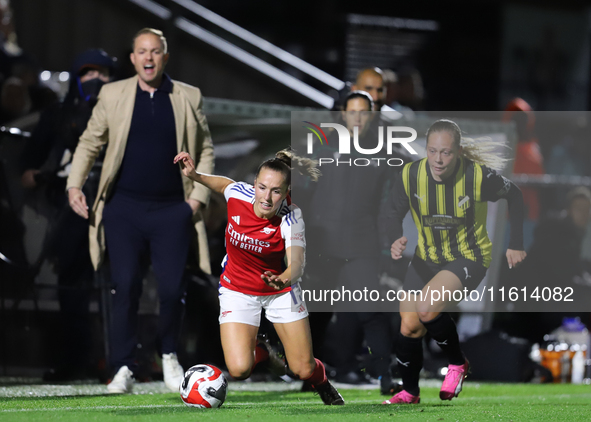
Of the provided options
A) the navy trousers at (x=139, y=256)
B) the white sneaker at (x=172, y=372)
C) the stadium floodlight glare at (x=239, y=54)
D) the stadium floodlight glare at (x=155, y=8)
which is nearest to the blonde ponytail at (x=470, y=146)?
the navy trousers at (x=139, y=256)

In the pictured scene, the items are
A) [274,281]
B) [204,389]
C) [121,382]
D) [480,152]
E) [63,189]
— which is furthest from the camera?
[63,189]

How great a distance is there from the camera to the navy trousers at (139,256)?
601 cm

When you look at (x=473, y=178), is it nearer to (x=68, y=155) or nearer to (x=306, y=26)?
(x=68, y=155)

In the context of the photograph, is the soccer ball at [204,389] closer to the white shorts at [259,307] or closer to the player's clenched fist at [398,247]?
the white shorts at [259,307]

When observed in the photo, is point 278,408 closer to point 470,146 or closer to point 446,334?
point 446,334

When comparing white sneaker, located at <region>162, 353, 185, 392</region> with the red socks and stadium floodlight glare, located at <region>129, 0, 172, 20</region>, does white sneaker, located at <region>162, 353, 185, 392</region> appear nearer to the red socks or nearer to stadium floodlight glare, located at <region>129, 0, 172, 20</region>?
the red socks

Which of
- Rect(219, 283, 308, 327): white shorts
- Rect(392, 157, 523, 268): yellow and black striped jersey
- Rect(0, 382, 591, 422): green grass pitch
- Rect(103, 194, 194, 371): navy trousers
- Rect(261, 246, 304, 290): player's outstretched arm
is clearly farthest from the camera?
Rect(103, 194, 194, 371): navy trousers

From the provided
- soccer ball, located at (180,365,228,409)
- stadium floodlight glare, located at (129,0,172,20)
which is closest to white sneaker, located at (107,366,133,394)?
soccer ball, located at (180,365,228,409)

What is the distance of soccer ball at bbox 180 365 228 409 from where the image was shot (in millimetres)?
5180

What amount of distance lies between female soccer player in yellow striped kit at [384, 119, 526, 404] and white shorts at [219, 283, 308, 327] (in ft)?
2.60

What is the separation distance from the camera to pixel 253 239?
5402 mm

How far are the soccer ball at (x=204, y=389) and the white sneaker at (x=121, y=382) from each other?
777mm

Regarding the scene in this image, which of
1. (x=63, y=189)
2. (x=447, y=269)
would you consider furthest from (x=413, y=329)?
(x=63, y=189)

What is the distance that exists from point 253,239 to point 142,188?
3.58 ft
